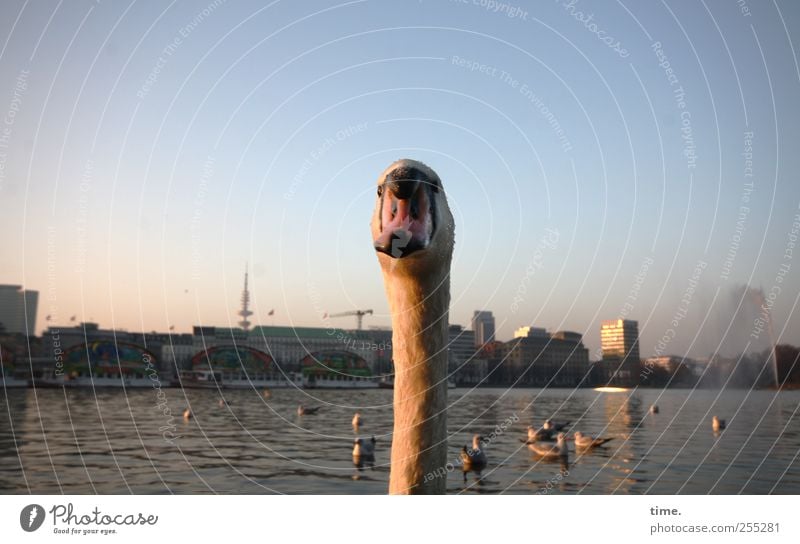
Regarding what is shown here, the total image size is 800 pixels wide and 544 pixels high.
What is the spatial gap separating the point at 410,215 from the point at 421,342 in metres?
0.99

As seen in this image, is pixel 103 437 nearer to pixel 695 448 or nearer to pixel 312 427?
pixel 312 427

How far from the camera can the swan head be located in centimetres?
309

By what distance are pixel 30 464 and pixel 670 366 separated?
21063 millimetres

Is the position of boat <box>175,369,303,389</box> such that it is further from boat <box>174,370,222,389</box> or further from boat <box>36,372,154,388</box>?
boat <box>36,372,154,388</box>

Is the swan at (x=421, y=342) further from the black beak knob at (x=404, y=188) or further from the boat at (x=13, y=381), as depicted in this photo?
the boat at (x=13, y=381)

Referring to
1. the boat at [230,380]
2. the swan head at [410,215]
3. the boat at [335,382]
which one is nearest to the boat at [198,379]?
the boat at [230,380]

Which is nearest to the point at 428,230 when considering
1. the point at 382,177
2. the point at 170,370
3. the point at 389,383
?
the point at 382,177

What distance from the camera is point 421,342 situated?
3.95 m

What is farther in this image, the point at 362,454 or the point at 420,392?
the point at 362,454

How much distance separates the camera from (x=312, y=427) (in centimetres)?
2575

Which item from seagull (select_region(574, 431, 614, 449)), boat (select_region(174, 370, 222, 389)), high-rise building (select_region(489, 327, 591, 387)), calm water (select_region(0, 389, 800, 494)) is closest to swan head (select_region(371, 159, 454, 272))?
calm water (select_region(0, 389, 800, 494))

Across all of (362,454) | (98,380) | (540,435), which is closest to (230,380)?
(98,380)

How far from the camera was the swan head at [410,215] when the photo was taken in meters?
3.09

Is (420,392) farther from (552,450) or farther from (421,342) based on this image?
(552,450)
